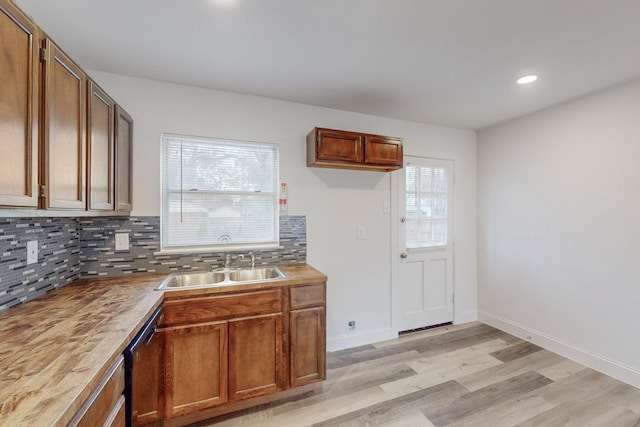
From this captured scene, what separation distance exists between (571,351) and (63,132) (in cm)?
422

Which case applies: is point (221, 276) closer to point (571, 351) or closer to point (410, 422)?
point (410, 422)

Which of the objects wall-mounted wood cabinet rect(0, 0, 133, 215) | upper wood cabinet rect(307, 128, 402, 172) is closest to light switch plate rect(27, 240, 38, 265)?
wall-mounted wood cabinet rect(0, 0, 133, 215)

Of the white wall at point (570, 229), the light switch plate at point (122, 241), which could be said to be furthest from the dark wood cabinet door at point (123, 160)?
the white wall at point (570, 229)

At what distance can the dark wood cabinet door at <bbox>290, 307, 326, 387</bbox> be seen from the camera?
2.03m

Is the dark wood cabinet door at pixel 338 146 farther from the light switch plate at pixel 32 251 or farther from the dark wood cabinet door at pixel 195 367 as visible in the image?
the light switch plate at pixel 32 251

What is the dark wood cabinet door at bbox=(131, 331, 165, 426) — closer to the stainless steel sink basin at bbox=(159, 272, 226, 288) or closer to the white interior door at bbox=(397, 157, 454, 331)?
the stainless steel sink basin at bbox=(159, 272, 226, 288)

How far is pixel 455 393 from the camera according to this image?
2.13 metres

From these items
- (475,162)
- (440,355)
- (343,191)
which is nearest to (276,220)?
(343,191)

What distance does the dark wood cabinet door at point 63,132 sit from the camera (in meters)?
1.18

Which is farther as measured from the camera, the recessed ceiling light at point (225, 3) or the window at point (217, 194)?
the window at point (217, 194)

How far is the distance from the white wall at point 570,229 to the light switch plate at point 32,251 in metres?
4.20

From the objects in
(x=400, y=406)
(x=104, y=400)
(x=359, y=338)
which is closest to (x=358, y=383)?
(x=400, y=406)

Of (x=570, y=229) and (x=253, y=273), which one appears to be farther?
(x=570, y=229)

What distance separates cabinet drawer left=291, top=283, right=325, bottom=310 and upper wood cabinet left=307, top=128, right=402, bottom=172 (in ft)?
3.66
